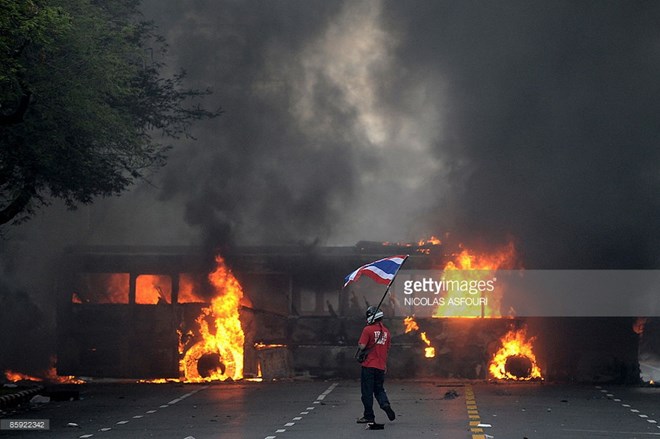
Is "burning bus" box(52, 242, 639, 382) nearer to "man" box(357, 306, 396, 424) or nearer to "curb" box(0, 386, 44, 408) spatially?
"curb" box(0, 386, 44, 408)

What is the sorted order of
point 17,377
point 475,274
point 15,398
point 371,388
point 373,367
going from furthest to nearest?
point 17,377, point 475,274, point 15,398, point 373,367, point 371,388

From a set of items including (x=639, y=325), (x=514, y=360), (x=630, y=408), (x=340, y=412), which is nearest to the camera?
(x=340, y=412)

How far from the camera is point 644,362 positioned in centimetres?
4466

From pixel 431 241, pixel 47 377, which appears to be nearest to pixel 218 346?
pixel 47 377

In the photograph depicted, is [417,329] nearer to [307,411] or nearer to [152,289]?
[152,289]

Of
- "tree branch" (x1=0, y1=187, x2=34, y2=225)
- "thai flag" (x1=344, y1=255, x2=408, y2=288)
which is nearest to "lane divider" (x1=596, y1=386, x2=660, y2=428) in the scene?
"thai flag" (x1=344, y1=255, x2=408, y2=288)

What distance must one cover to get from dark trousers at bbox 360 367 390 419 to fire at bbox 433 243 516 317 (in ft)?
44.7

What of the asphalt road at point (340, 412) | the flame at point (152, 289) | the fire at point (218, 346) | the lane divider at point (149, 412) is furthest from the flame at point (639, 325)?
the flame at point (152, 289)

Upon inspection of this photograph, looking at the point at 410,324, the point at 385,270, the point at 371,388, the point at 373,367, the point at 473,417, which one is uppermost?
the point at 385,270

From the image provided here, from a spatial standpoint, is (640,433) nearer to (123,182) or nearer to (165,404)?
(165,404)

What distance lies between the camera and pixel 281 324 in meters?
32.0

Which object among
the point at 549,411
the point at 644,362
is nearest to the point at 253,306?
the point at 549,411

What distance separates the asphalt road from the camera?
17438mm

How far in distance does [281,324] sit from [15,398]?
9.68m
